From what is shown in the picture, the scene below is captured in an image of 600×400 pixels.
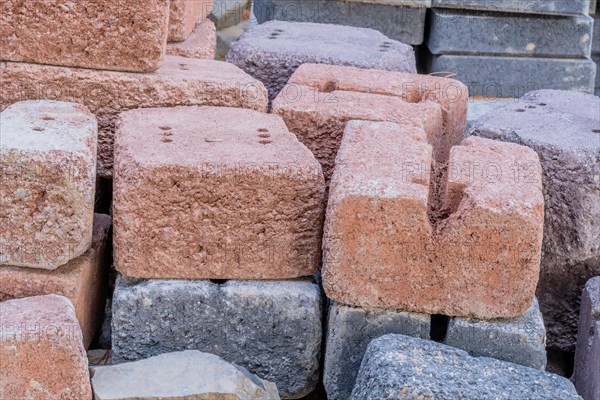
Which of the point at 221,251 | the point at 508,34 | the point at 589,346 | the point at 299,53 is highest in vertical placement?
the point at 299,53

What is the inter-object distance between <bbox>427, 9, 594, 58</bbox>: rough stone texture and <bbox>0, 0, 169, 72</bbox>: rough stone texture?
331cm

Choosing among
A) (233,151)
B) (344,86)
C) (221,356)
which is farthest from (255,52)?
(221,356)

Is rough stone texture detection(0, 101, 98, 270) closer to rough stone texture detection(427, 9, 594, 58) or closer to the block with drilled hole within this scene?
the block with drilled hole

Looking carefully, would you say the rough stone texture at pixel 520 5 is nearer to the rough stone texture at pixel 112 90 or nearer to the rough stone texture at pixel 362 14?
the rough stone texture at pixel 362 14

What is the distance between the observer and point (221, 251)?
312 cm

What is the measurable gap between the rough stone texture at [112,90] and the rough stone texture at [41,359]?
913mm

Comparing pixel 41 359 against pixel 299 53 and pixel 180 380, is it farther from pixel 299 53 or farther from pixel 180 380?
pixel 299 53

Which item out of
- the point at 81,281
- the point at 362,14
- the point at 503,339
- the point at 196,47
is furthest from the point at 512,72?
the point at 81,281

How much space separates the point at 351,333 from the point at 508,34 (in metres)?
3.96

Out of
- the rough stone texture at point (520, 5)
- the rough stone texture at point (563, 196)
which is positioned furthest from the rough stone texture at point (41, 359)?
the rough stone texture at point (520, 5)

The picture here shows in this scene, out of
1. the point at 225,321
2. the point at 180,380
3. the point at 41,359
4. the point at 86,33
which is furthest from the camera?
the point at 86,33

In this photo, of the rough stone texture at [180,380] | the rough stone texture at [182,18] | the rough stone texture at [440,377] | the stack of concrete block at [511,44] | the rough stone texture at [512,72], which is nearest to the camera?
the rough stone texture at [440,377]

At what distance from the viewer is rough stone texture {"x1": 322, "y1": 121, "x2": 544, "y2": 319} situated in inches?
115

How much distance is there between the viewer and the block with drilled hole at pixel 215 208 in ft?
9.92
